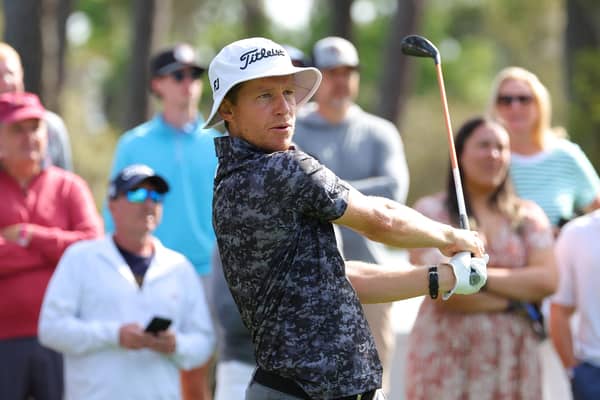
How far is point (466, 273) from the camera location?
18.1ft

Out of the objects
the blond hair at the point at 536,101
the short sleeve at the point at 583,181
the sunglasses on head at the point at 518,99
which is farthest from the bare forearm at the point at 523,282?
the sunglasses on head at the point at 518,99

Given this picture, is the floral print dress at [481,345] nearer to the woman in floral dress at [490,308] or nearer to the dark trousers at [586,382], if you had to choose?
the woman in floral dress at [490,308]

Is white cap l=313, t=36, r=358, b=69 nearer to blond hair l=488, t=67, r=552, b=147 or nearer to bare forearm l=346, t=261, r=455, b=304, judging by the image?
blond hair l=488, t=67, r=552, b=147

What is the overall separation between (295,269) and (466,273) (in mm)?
652

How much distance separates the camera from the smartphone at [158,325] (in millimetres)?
7668

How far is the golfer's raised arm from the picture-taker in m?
5.41

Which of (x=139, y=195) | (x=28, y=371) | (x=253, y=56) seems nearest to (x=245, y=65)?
(x=253, y=56)

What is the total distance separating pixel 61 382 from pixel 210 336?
95cm

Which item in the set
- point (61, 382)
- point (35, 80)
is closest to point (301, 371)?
point (61, 382)

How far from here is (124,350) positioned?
7.83 metres

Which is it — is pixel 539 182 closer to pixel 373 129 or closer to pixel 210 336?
pixel 373 129

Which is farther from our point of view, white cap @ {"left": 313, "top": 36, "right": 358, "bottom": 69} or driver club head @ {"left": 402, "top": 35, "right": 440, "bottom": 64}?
white cap @ {"left": 313, "top": 36, "right": 358, "bottom": 69}

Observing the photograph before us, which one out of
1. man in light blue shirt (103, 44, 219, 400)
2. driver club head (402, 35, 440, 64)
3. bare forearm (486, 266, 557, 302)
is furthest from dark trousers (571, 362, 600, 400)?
driver club head (402, 35, 440, 64)

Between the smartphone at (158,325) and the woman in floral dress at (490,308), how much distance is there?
1445 mm
